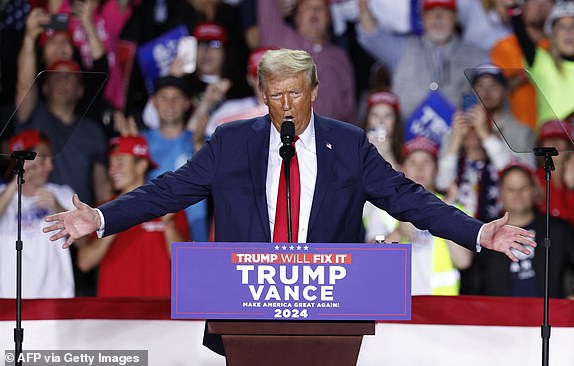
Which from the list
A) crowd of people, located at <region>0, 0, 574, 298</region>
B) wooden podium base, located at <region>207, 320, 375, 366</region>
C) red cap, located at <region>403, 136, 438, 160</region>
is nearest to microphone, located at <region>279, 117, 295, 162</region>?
wooden podium base, located at <region>207, 320, 375, 366</region>

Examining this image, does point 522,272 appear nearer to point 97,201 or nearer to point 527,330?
point 527,330

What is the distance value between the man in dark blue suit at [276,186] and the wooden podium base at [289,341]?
427 millimetres

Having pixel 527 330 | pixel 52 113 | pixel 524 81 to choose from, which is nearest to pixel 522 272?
pixel 527 330

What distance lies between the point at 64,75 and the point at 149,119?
84cm

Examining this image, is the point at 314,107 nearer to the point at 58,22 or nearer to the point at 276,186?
the point at 58,22

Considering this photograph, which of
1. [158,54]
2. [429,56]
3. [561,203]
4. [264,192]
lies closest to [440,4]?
[429,56]

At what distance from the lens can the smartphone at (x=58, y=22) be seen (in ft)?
19.1

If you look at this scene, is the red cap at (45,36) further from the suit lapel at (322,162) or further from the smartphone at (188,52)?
the suit lapel at (322,162)

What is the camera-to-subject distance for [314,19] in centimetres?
578

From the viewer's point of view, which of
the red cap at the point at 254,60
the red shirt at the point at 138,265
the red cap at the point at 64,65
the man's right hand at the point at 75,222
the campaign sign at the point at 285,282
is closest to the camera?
the campaign sign at the point at 285,282

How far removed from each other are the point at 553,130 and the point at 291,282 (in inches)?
127

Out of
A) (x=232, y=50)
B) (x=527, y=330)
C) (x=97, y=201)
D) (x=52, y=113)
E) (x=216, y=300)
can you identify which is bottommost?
(x=527, y=330)

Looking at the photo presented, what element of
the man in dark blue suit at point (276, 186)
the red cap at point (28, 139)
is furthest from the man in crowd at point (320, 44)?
the man in dark blue suit at point (276, 186)

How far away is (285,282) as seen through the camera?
2465 mm
